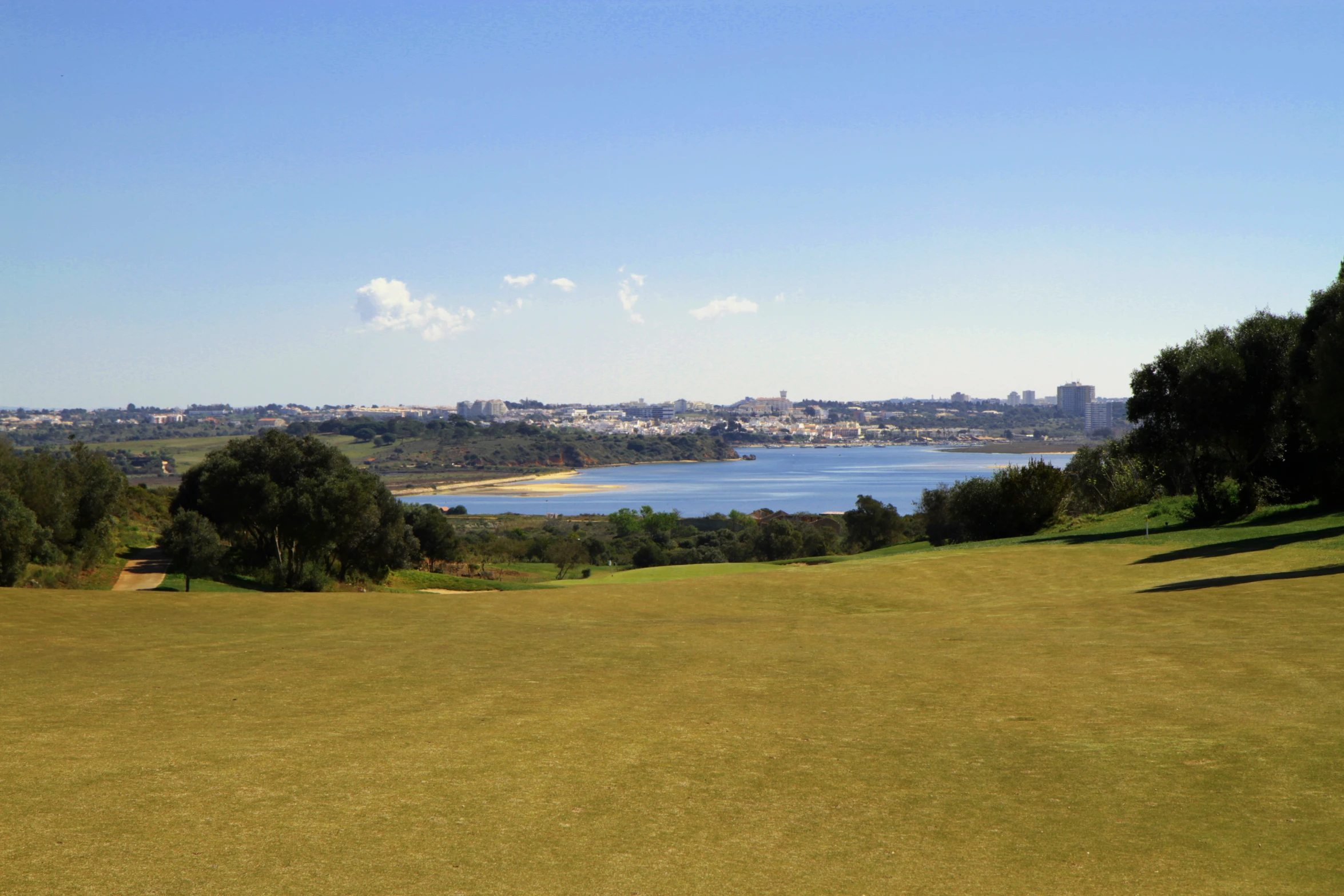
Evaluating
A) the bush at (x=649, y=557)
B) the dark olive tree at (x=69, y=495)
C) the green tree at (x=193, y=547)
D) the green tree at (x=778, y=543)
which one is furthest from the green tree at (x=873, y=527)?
the dark olive tree at (x=69, y=495)

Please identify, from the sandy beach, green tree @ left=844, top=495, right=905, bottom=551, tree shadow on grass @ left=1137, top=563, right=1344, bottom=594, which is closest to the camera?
tree shadow on grass @ left=1137, top=563, right=1344, bottom=594

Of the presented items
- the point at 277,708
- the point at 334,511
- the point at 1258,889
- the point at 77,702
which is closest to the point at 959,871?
the point at 1258,889

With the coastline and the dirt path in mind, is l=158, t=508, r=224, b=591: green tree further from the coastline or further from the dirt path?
the coastline

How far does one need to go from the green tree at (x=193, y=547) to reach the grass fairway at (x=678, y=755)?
70.3 feet

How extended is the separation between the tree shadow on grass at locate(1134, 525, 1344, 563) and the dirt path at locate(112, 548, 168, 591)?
3026 cm

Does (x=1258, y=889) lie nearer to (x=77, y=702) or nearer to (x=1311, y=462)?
(x=77, y=702)

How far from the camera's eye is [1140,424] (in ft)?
124

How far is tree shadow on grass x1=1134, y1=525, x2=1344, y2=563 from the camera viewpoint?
85.2ft

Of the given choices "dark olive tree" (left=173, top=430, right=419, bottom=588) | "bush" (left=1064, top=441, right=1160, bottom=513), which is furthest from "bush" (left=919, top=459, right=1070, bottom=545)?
"dark olive tree" (left=173, top=430, right=419, bottom=588)

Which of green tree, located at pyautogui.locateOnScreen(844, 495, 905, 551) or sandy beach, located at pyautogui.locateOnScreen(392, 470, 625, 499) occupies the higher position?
green tree, located at pyautogui.locateOnScreen(844, 495, 905, 551)

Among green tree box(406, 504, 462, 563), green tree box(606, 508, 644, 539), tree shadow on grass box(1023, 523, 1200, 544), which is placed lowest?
green tree box(606, 508, 644, 539)

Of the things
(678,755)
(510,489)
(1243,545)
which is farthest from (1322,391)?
(510,489)

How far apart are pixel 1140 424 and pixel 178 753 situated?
36430 millimetres

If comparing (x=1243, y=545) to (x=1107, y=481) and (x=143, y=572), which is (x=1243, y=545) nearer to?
(x=1107, y=481)
